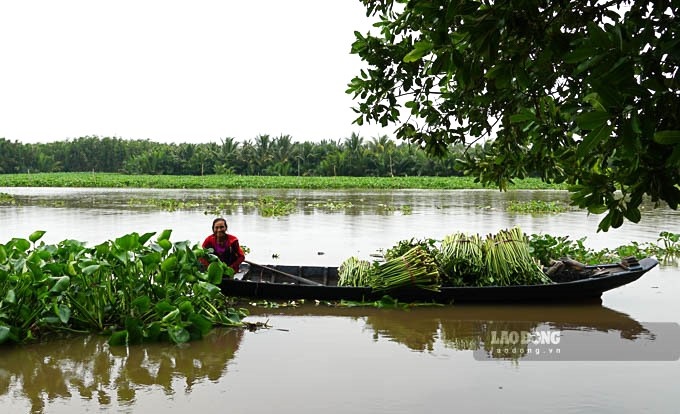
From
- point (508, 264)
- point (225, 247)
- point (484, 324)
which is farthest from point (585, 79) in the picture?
point (225, 247)

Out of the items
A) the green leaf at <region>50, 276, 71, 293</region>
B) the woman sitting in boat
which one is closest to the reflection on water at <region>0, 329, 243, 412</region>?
the green leaf at <region>50, 276, 71, 293</region>

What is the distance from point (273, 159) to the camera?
54219mm

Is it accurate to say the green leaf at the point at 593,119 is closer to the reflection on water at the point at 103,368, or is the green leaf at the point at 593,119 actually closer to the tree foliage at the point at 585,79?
the tree foliage at the point at 585,79

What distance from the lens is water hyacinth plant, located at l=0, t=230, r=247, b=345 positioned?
5551mm

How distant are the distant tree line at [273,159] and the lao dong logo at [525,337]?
39.7 meters

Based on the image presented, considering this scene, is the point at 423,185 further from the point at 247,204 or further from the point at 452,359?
the point at 452,359

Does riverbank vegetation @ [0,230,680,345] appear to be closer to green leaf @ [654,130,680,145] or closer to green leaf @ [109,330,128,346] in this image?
green leaf @ [109,330,128,346]

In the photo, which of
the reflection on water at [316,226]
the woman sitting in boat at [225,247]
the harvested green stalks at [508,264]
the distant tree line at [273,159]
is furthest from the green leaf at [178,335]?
the distant tree line at [273,159]

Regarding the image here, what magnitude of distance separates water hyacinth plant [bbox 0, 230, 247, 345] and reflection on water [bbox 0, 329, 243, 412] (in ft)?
0.45

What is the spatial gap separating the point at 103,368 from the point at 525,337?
146 inches

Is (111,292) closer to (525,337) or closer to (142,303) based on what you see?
(142,303)

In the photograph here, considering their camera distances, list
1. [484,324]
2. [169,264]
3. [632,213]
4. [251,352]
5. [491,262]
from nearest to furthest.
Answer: [632,213]
[251,352]
[169,264]
[484,324]
[491,262]

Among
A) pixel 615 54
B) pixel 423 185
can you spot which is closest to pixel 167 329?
pixel 615 54

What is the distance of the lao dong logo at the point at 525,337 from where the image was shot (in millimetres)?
6125
